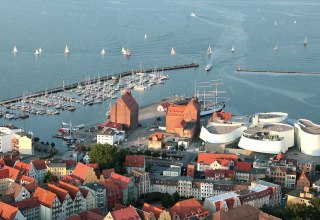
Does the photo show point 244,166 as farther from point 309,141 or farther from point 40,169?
point 40,169

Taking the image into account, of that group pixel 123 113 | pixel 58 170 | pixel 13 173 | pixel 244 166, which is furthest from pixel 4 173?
pixel 123 113

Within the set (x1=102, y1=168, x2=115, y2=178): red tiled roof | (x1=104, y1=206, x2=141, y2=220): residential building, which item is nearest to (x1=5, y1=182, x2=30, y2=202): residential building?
(x1=102, y1=168, x2=115, y2=178): red tiled roof

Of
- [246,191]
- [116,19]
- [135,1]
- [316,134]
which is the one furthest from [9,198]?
[135,1]

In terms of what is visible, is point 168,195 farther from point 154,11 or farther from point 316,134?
point 154,11

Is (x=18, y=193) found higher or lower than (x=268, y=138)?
lower

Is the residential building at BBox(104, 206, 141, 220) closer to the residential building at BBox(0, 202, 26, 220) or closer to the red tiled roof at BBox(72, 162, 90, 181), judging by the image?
the residential building at BBox(0, 202, 26, 220)

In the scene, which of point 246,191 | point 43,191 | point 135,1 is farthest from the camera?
point 135,1
